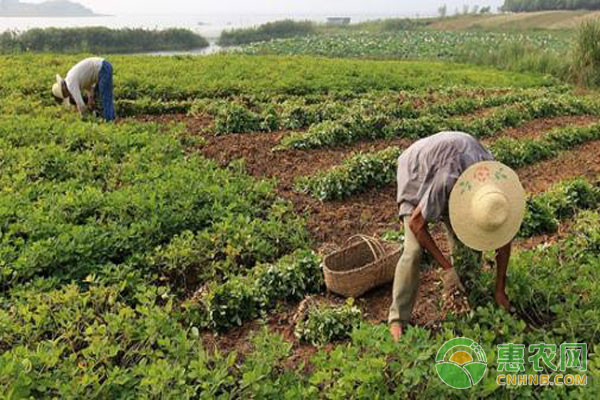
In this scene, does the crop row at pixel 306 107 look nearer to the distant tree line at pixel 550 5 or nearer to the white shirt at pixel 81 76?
the white shirt at pixel 81 76

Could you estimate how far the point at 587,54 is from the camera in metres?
15.8

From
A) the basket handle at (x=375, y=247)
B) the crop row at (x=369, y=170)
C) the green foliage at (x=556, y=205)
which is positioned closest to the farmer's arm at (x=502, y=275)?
the basket handle at (x=375, y=247)

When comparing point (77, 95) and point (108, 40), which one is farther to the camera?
point (108, 40)

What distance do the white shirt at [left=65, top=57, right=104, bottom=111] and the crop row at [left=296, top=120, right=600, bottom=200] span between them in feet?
13.8

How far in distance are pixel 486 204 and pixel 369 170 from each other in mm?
4047

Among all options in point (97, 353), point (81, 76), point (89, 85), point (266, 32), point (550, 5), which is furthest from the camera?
point (550, 5)

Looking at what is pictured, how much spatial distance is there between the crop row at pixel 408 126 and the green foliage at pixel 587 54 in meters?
5.58

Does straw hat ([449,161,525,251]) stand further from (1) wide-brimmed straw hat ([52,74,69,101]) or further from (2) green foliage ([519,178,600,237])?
(1) wide-brimmed straw hat ([52,74,69,101])

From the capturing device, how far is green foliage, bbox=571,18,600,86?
15.2 meters

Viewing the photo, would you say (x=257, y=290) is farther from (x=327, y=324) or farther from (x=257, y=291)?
(x=327, y=324)

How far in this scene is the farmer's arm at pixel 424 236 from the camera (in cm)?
326

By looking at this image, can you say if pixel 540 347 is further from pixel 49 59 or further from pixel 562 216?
pixel 49 59
